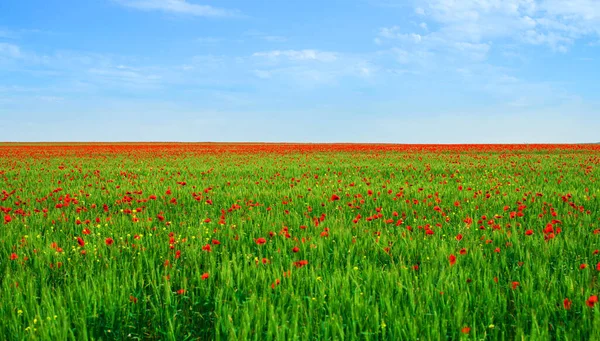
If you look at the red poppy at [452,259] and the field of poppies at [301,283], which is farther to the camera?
the red poppy at [452,259]

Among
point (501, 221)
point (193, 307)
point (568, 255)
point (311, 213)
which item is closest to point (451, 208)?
point (501, 221)

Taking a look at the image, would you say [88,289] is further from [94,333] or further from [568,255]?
[568,255]

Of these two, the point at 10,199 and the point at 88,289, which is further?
the point at 10,199

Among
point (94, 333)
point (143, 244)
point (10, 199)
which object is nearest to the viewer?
point (94, 333)

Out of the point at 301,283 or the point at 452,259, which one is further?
the point at 452,259

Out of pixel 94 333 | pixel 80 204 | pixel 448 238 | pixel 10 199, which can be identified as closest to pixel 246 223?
pixel 448 238

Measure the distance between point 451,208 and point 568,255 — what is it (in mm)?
3272

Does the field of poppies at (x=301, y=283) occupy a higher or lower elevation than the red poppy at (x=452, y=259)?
lower

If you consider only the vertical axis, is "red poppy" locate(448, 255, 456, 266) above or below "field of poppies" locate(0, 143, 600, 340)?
above

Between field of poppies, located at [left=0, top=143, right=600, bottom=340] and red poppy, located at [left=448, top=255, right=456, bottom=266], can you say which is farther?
red poppy, located at [left=448, top=255, right=456, bottom=266]

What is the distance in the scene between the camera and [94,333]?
9.45 ft

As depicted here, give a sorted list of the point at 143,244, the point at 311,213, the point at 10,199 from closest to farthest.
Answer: the point at 143,244
the point at 311,213
the point at 10,199

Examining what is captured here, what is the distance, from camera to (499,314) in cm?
294

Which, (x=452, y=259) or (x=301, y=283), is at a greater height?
(x=452, y=259)
